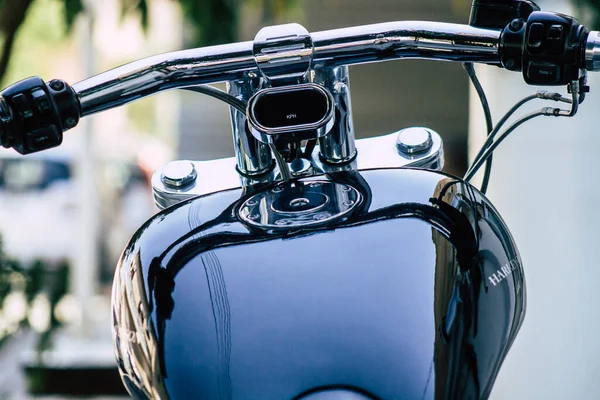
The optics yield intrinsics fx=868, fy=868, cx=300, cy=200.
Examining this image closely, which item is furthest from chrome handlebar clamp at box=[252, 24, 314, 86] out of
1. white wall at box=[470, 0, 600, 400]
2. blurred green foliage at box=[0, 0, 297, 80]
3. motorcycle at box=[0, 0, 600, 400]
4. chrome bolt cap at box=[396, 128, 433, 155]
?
white wall at box=[470, 0, 600, 400]

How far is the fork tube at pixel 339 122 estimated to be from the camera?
0.64 metres

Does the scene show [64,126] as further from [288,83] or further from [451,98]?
[451,98]

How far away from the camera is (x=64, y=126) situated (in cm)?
61

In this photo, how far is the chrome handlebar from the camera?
1.98 feet

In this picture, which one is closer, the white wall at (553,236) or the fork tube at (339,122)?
the fork tube at (339,122)

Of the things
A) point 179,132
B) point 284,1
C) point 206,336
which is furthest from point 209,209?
point 179,132

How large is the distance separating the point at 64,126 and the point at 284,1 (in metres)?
1.38

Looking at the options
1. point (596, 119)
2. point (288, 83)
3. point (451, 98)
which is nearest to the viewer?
point (288, 83)

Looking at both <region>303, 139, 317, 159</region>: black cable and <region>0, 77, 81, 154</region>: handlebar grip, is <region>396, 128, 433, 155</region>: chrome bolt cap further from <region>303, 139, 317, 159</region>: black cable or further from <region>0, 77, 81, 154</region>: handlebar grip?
<region>0, 77, 81, 154</region>: handlebar grip

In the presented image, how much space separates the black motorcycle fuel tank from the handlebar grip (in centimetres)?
10

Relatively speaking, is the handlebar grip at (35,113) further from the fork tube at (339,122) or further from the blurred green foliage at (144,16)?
the blurred green foliage at (144,16)

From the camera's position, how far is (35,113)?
1.97 ft

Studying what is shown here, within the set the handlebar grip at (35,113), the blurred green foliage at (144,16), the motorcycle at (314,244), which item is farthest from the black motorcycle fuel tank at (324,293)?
the blurred green foliage at (144,16)

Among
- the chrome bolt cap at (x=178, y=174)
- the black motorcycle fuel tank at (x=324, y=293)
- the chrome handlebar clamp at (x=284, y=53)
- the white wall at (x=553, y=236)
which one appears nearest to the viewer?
the black motorcycle fuel tank at (x=324, y=293)
